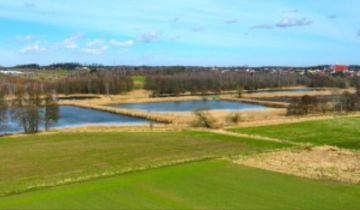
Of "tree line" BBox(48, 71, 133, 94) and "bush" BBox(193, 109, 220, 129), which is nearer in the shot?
"bush" BBox(193, 109, 220, 129)

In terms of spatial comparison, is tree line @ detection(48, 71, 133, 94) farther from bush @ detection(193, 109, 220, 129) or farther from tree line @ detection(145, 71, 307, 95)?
bush @ detection(193, 109, 220, 129)

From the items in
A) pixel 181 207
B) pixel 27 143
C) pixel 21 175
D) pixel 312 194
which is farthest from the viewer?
pixel 27 143

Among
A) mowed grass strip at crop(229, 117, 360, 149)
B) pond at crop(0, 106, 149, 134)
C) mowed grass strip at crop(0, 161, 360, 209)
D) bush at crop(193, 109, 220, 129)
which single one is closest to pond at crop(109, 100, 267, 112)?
pond at crop(0, 106, 149, 134)

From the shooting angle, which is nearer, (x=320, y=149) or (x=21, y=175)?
(x=21, y=175)

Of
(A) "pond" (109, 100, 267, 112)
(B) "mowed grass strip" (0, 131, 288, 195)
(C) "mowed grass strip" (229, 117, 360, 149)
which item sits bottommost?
(A) "pond" (109, 100, 267, 112)

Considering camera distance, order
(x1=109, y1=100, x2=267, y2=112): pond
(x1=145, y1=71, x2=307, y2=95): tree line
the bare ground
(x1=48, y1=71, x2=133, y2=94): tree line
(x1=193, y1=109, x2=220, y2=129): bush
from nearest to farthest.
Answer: the bare ground → (x1=193, y1=109, x2=220, y2=129): bush → (x1=109, y1=100, x2=267, y2=112): pond → (x1=48, y1=71, x2=133, y2=94): tree line → (x1=145, y1=71, x2=307, y2=95): tree line

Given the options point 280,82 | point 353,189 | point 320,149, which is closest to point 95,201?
point 353,189

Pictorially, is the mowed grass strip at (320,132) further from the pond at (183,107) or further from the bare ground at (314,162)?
the pond at (183,107)

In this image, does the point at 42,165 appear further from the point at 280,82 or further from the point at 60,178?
the point at 280,82
